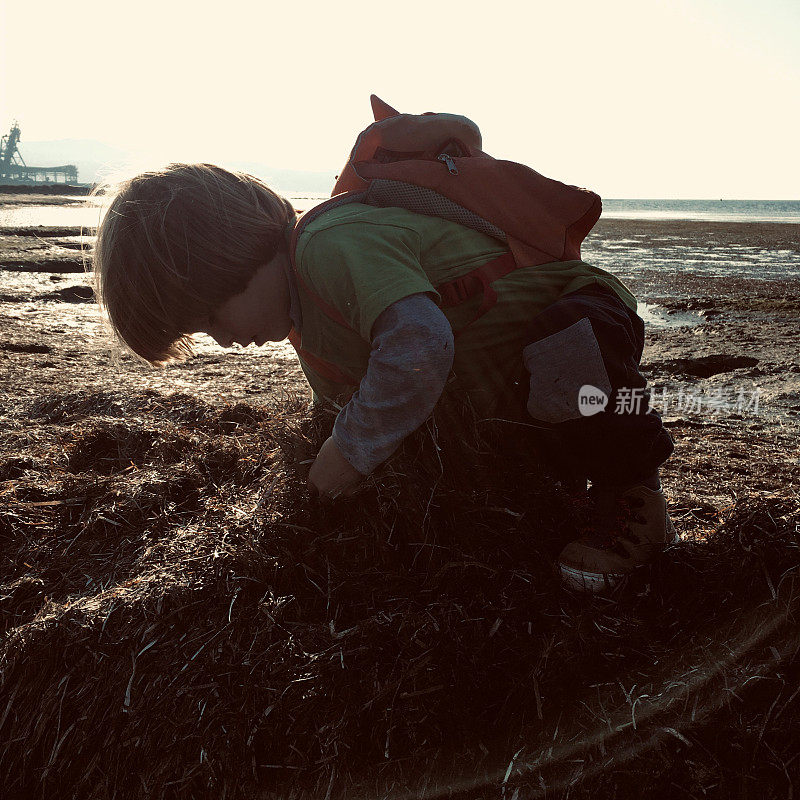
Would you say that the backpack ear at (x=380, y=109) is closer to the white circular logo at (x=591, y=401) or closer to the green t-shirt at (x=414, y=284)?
the green t-shirt at (x=414, y=284)

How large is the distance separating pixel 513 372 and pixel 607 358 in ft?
0.95

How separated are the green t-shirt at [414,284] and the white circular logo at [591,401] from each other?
225 mm

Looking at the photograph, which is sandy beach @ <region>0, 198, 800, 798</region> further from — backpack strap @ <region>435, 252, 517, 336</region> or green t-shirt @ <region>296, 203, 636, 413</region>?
backpack strap @ <region>435, 252, 517, 336</region>

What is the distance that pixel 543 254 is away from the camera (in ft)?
6.05

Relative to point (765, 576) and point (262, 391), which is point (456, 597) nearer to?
point (765, 576)

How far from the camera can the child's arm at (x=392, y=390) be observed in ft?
4.76

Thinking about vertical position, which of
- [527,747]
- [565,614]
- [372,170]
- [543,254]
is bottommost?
[527,747]

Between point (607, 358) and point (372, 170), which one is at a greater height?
point (372, 170)

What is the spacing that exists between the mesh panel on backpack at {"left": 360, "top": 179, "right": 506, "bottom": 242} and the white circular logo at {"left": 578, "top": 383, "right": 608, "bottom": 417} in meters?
0.57

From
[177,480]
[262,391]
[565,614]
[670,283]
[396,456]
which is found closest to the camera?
[565,614]

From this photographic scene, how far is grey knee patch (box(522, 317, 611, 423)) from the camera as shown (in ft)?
5.22

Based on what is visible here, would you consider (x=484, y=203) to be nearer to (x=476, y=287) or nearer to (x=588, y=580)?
(x=476, y=287)

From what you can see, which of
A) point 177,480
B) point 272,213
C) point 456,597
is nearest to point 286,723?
point 456,597

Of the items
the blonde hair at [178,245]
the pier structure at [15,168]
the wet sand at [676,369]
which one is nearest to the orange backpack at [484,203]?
the blonde hair at [178,245]
